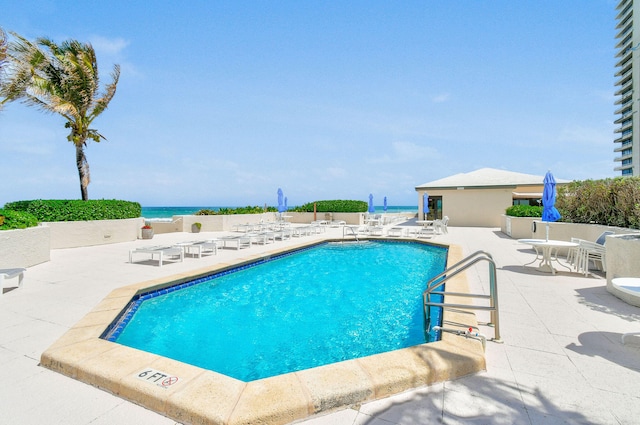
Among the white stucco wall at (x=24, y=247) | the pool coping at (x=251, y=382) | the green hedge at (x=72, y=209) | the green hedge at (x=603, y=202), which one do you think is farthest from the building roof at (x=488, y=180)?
the white stucco wall at (x=24, y=247)

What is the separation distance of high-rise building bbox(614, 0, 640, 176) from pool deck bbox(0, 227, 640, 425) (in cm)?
7627

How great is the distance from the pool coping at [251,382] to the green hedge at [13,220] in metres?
6.92

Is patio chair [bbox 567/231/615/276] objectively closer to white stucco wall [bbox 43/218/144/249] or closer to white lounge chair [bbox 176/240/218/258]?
white lounge chair [bbox 176/240/218/258]

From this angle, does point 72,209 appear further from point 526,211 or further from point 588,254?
point 526,211

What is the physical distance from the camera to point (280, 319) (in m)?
→ 5.04

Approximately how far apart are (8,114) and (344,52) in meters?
12.7

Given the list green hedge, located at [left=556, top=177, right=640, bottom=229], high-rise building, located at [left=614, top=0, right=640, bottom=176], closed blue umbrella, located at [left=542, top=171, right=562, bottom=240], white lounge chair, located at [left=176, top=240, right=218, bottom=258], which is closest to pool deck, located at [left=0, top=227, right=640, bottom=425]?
closed blue umbrella, located at [left=542, top=171, right=562, bottom=240]

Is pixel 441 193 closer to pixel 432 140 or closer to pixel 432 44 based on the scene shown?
pixel 432 140

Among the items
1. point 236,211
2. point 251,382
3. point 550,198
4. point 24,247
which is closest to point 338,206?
point 236,211

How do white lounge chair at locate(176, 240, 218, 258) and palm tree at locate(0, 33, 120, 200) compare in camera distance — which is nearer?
white lounge chair at locate(176, 240, 218, 258)

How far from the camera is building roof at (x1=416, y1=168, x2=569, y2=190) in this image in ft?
61.8

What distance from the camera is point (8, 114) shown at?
33.7 feet

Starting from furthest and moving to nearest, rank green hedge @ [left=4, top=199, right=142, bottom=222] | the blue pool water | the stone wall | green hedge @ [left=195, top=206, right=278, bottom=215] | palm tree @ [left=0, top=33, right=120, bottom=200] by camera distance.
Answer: green hedge @ [left=195, top=206, right=278, bottom=215], palm tree @ [left=0, top=33, right=120, bottom=200], green hedge @ [left=4, top=199, right=142, bottom=222], the stone wall, the blue pool water

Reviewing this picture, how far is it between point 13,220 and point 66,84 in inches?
294
